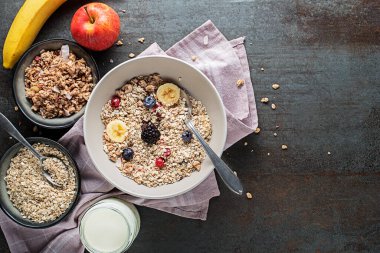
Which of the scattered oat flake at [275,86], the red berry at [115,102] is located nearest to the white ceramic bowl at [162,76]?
the red berry at [115,102]

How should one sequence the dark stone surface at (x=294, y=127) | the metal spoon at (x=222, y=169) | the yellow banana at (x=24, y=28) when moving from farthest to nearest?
the dark stone surface at (x=294, y=127) → the yellow banana at (x=24, y=28) → the metal spoon at (x=222, y=169)

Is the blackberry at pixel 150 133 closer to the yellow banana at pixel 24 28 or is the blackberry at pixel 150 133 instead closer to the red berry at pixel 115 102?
the red berry at pixel 115 102

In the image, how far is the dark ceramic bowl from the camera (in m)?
1.56

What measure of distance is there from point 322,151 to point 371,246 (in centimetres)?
36

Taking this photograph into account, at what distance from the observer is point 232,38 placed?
1715mm

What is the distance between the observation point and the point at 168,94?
1.59 metres

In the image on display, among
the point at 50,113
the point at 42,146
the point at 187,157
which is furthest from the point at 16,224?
the point at 187,157

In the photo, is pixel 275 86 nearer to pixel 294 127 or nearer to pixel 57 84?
pixel 294 127

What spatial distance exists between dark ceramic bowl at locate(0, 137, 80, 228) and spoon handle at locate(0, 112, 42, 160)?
3 cm

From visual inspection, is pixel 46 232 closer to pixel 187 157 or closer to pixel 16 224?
pixel 16 224

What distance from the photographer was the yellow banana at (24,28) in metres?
1.60

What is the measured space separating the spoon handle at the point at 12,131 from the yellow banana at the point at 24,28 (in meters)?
0.20

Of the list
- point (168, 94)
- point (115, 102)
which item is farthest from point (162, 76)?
point (115, 102)

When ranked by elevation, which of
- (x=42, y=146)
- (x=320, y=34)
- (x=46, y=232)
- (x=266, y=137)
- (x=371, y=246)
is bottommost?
(x=371, y=246)
